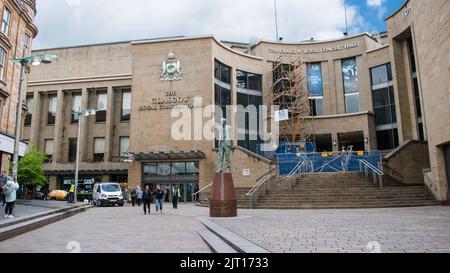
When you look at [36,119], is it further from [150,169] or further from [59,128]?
[150,169]

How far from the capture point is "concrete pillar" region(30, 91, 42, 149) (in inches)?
1649

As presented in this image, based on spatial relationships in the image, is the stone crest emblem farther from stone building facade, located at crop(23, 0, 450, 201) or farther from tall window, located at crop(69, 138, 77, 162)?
tall window, located at crop(69, 138, 77, 162)

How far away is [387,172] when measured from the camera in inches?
974

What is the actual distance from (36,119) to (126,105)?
35.3ft

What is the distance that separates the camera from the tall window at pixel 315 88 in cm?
3944

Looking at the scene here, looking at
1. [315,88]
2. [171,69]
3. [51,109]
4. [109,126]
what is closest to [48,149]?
[51,109]

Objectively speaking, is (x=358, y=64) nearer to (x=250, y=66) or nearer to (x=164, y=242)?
(x=250, y=66)

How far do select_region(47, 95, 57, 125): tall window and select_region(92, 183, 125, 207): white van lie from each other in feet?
63.6

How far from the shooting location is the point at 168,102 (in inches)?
1320

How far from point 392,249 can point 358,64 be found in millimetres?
35517

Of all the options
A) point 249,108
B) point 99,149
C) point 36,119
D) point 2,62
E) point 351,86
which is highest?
point 351,86

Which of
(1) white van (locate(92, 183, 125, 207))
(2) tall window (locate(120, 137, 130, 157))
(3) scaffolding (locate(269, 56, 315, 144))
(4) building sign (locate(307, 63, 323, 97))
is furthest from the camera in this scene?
(2) tall window (locate(120, 137, 130, 157))

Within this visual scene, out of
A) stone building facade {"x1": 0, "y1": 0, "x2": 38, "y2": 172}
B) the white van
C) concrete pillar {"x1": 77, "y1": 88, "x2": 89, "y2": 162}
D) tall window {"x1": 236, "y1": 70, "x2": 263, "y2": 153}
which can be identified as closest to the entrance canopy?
the white van

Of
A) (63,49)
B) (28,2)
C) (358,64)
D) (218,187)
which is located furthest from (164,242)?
(63,49)
